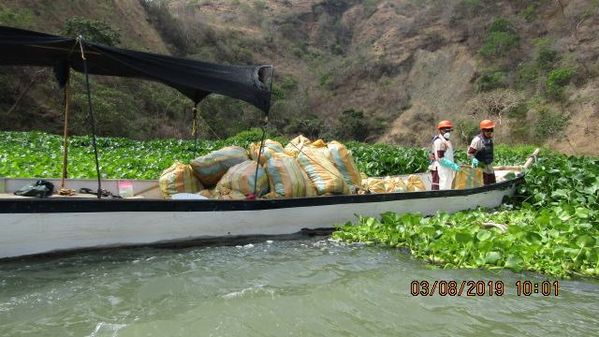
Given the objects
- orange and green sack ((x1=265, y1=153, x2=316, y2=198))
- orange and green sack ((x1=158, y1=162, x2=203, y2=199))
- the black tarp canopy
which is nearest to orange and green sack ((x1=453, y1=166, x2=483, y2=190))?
orange and green sack ((x1=265, y1=153, x2=316, y2=198))

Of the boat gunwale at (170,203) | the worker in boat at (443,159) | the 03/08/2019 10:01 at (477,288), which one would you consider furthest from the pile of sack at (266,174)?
the 03/08/2019 10:01 at (477,288)

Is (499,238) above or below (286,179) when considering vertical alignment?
below

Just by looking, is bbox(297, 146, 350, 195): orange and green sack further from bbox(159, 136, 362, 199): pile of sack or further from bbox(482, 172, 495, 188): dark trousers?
bbox(482, 172, 495, 188): dark trousers

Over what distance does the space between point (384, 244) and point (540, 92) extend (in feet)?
104

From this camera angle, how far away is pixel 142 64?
5.91 m

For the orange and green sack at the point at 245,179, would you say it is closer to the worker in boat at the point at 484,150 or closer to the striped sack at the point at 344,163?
the striped sack at the point at 344,163

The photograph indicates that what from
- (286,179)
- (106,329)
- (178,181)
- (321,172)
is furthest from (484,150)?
(106,329)

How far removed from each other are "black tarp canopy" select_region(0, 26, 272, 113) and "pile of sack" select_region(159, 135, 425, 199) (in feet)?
3.37

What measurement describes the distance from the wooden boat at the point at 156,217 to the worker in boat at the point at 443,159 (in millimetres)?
452

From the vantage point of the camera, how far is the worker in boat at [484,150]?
929cm

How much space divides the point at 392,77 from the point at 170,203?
40.9 meters

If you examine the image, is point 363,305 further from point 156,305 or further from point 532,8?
point 532,8

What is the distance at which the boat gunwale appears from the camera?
5105 millimetres

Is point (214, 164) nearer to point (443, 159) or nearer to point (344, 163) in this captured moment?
point (344, 163)
